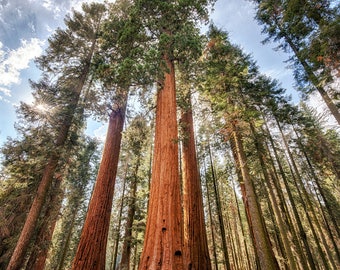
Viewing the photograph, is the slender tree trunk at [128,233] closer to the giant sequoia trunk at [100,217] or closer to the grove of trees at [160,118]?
the grove of trees at [160,118]

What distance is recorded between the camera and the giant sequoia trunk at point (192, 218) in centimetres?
521

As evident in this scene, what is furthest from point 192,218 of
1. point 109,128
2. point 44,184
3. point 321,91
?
point 321,91

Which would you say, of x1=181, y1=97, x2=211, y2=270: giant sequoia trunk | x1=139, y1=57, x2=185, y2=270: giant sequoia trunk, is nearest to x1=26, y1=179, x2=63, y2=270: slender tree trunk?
x1=181, y1=97, x2=211, y2=270: giant sequoia trunk

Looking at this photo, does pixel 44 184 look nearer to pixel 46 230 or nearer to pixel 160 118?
pixel 46 230

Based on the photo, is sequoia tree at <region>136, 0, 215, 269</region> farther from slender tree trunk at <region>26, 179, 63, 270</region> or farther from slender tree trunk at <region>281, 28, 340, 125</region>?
slender tree trunk at <region>26, 179, 63, 270</region>

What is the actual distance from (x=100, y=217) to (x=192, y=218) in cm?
293

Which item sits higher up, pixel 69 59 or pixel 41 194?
pixel 69 59

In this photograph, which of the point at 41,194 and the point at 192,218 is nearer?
the point at 192,218

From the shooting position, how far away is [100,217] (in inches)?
220

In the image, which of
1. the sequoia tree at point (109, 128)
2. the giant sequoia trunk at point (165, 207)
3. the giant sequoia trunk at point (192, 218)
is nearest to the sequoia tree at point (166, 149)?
the giant sequoia trunk at point (165, 207)

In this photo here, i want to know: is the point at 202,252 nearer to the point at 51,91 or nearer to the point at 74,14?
the point at 51,91

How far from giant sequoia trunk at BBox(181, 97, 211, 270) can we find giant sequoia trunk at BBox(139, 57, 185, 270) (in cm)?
212

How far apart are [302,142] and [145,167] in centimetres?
1284

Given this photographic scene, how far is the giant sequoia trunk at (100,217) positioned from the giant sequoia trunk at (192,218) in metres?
2.53
